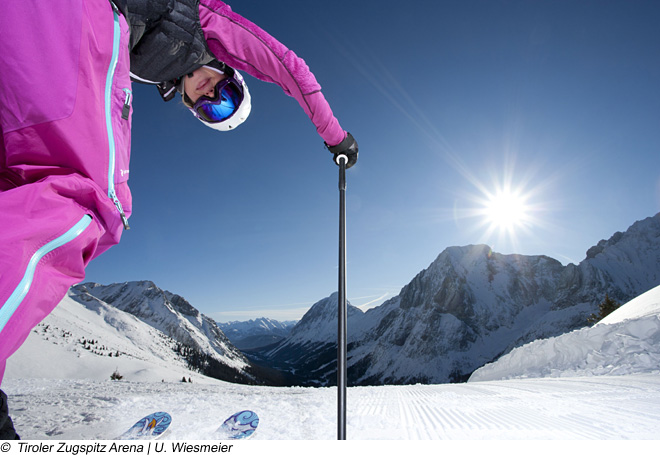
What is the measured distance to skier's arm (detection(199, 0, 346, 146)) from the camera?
1721mm

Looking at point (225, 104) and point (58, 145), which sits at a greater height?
point (225, 104)

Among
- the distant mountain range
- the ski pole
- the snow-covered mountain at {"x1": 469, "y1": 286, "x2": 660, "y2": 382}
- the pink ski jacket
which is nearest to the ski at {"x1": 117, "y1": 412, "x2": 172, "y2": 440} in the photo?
the ski pole

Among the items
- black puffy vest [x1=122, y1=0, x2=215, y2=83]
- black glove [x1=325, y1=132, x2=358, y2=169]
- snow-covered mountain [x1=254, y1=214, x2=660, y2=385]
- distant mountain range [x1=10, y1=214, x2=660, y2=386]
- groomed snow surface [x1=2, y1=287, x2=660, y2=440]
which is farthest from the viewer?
snow-covered mountain [x1=254, y1=214, x2=660, y2=385]

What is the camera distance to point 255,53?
1.81m

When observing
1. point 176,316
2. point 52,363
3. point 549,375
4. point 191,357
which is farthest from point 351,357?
point 549,375

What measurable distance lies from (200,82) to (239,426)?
277 cm

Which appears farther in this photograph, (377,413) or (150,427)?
(377,413)

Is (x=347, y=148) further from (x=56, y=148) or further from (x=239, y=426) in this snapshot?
(x=239, y=426)

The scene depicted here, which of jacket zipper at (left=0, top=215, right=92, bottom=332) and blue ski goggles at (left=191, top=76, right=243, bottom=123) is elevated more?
blue ski goggles at (left=191, top=76, right=243, bottom=123)

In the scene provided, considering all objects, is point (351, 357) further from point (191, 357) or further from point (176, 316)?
point (176, 316)

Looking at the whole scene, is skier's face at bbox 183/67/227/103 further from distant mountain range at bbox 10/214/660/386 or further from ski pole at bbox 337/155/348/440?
distant mountain range at bbox 10/214/660/386

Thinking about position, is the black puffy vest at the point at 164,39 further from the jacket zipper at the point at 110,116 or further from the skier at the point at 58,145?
the jacket zipper at the point at 110,116

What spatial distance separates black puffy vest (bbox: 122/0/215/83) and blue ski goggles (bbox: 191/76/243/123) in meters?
0.50

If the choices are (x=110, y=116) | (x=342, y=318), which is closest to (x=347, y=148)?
(x=342, y=318)
